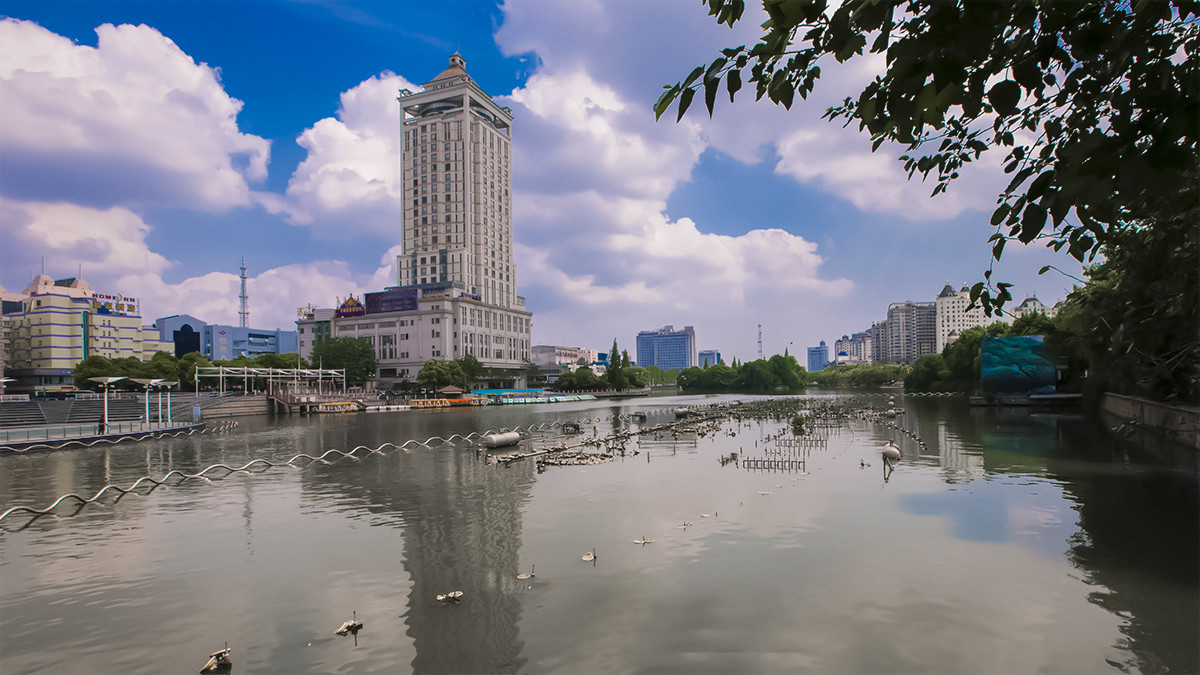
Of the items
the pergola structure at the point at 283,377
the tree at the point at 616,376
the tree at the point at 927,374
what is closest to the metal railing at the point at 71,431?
the pergola structure at the point at 283,377

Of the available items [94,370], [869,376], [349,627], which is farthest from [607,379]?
[349,627]

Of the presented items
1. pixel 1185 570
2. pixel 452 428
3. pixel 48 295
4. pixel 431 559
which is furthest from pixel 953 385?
pixel 48 295

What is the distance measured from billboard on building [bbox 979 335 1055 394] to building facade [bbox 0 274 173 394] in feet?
437

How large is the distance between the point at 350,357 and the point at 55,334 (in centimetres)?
5220

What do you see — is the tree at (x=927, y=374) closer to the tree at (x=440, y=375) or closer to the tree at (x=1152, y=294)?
the tree at (x=440, y=375)

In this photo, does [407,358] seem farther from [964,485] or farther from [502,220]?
[964,485]

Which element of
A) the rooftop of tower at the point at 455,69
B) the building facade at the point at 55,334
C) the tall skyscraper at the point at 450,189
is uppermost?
the rooftop of tower at the point at 455,69

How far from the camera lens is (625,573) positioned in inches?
483

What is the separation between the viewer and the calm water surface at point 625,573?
9.00m

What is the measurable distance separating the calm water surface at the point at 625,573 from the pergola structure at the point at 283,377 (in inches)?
2130

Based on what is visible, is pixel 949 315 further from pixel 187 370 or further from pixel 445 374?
pixel 187 370

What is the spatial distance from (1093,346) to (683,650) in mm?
6762

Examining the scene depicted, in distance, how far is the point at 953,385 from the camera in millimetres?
94875

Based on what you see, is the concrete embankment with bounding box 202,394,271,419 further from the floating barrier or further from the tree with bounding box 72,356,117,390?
the floating barrier
